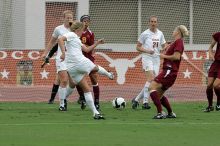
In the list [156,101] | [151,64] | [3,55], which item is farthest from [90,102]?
[3,55]

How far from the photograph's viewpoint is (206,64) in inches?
979

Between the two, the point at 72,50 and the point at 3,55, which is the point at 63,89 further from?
the point at 3,55

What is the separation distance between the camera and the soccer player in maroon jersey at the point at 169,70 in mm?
14578

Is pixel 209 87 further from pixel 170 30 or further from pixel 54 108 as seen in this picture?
pixel 170 30

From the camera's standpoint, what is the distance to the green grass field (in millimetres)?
10820

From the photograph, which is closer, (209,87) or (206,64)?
(209,87)

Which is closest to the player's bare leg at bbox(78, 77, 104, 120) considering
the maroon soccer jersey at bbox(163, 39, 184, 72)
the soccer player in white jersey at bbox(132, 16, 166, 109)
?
the maroon soccer jersey at bbox(163, 39, 184, 72)

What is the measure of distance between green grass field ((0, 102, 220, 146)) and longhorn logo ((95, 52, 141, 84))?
24.1ft

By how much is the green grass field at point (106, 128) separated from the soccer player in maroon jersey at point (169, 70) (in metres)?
0.36

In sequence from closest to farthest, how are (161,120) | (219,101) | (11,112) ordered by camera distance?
(161,120), (11,112), (219,101)

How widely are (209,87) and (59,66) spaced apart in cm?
330

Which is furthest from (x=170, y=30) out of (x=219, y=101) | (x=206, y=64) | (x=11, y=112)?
(x=11, y=112)

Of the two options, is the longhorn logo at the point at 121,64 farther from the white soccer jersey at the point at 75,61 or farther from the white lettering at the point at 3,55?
the white soccer jersey at the point at 75,61

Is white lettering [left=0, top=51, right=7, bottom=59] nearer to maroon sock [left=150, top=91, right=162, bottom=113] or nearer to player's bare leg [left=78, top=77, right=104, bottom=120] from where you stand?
player's bare leg [left=78, top=77, right=104, bottom=120]
